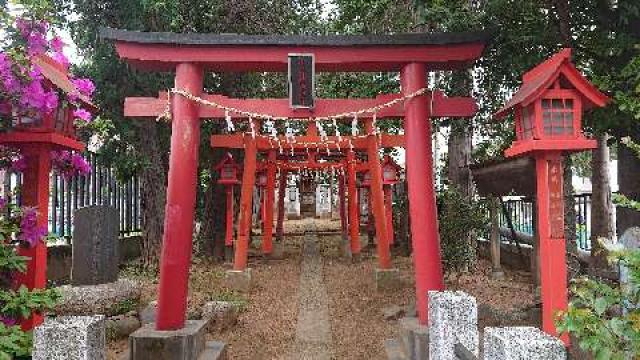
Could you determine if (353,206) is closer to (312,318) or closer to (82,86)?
(312,318)

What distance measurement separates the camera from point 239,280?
1185 cm

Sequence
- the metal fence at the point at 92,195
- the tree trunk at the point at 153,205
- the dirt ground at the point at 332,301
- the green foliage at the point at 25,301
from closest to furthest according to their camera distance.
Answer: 1. the green foliage at the point at 25,301
2. the dirt ground at the point at 332,301
3. the metal fence at the point at 92,195
4. the tree trunk at the point at 153,205

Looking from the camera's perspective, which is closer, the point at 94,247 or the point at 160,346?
the point at 160,346

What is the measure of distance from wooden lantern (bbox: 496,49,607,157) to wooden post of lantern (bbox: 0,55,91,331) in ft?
16.1

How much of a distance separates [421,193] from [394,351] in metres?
2.13

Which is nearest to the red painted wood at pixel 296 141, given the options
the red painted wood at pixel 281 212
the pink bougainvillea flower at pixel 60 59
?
the pink bougainvillea flower at pixel 60 59

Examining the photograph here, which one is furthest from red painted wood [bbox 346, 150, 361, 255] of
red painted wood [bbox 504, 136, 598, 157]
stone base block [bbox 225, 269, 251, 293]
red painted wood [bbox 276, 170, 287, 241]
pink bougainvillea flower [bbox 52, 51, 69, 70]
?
pink bougainvillea flower [bbox 52, 51, 69, 70]

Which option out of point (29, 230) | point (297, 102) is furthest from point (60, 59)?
point (297, 102)

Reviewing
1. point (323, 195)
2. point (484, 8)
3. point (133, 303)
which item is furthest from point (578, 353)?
point (323, 195)

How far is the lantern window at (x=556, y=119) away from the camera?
5.73 meters

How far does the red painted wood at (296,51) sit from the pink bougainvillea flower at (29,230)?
3.10 meters

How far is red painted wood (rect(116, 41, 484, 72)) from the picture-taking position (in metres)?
6.83

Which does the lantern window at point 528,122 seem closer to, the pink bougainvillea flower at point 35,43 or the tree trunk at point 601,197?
the tree trunk at point 601,197

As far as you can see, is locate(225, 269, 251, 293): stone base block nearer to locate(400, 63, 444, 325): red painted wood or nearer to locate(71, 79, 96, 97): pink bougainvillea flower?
locate(400, 63, 444, 325): red painted wood
